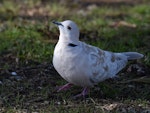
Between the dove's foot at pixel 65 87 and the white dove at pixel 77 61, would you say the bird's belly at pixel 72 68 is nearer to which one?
the white dove at pixel 77 61

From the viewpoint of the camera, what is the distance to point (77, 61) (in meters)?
4.93

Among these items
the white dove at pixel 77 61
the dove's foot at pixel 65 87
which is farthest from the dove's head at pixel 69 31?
the dove's foot at pixel 65 87

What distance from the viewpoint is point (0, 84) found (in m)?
5.71

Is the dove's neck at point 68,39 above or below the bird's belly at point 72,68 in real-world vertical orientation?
above

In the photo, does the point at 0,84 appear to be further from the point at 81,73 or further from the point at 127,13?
the point at 127,13

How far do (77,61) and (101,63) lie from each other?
14.1 inches

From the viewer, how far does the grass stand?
5.08 m

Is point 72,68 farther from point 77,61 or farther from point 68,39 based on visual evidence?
point 68,39

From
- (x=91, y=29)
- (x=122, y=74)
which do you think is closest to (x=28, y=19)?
(x=91, y=29)

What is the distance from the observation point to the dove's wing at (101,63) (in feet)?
16.7

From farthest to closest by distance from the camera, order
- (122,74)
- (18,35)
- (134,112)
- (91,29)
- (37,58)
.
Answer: (91,29) < (18,35) < (37,58) < (122,74) < (134,112)

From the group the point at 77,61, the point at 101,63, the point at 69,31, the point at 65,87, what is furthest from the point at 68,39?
the point at 65,87

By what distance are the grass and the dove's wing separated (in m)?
0.23

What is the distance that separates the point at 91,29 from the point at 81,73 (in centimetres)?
333
